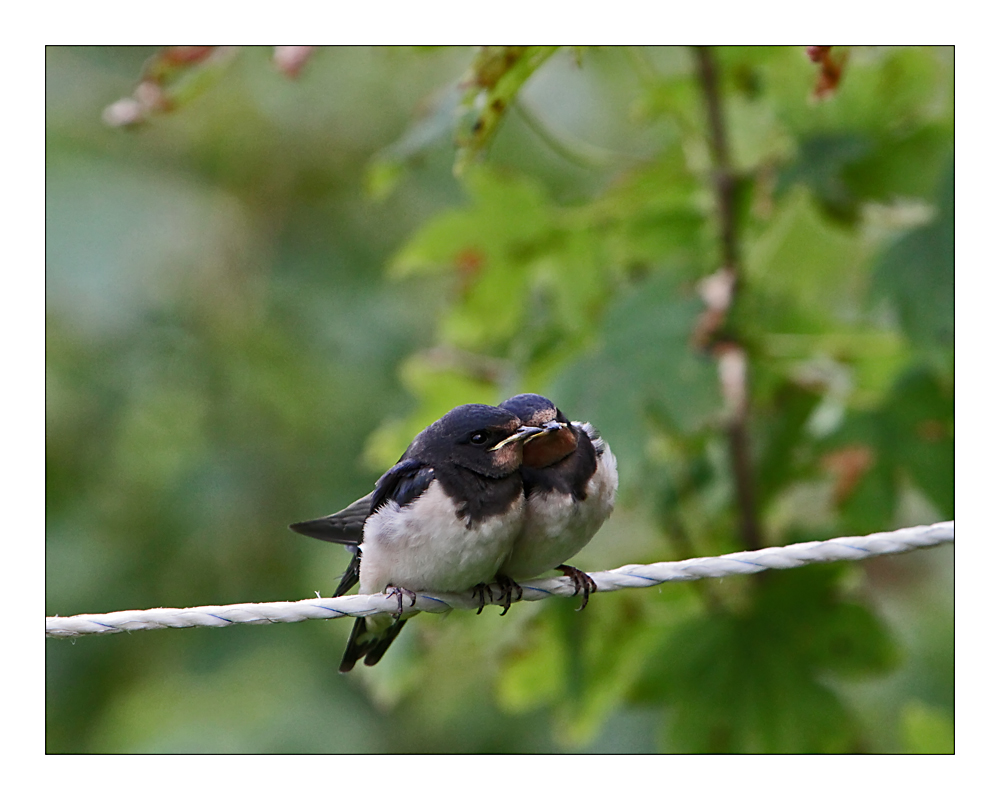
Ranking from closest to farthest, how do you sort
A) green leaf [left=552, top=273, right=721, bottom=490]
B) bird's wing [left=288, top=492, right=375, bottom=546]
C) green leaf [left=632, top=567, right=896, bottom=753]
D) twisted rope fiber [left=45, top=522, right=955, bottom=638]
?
twisted rope fiber [left=45, top=522, right=955, bottom=638], bird's wing [left=288, top=492, right=375, bottom=546], green leaf [left=552, top=273, right=721, bottom=490], green leaf [left=632, top=567, right=896, bottom=753]

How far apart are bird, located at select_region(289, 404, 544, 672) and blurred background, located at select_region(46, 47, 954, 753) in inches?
16.9

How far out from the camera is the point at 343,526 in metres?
2.38

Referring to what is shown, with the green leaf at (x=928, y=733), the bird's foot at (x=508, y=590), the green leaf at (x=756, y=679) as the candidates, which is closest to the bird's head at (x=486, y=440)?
the bird's foot at (x=508, y=590)

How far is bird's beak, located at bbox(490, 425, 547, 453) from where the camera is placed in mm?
2006

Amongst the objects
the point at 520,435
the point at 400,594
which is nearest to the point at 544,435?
the point at 520,435

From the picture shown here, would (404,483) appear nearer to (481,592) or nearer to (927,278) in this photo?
(481,592)

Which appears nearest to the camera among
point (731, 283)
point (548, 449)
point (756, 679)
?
point (548, 449)

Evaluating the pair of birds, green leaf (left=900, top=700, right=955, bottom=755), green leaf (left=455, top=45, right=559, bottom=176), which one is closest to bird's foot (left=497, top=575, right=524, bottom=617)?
the pair of birds

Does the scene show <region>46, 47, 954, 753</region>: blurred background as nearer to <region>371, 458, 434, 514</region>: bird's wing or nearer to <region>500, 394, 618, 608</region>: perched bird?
<region>500, 394, 618, 608</region>: perched bird

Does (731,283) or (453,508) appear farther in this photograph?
(731,283)

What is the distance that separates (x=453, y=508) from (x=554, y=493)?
0.70ft

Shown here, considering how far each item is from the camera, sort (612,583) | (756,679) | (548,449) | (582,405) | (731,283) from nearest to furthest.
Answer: (612,583) < (548,449) < (582,405) < (731,283) < (756,679)
